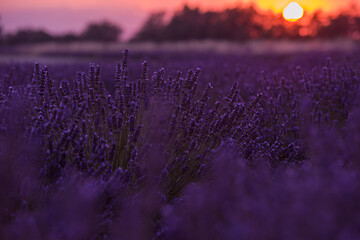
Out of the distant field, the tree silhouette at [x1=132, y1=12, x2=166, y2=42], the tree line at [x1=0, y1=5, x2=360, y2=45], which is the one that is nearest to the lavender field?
the distant field

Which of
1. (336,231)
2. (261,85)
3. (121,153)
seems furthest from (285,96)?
(336,231)

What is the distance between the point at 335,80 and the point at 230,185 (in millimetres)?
2544

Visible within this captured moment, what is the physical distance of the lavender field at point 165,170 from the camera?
1.18m

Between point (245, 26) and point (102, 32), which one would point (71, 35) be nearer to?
point (102, 32)

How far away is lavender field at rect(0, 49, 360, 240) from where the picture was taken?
118cm

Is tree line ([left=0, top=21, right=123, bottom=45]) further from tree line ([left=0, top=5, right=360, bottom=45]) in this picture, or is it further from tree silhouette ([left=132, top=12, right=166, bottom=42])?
tree silhouette ([left=132, top=12, right=166, bottom=42])

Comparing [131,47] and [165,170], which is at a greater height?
[165,170]

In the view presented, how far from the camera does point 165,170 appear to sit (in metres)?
2.04

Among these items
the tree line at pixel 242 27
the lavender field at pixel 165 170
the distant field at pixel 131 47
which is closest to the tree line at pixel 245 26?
the tree line at pixel 242 27

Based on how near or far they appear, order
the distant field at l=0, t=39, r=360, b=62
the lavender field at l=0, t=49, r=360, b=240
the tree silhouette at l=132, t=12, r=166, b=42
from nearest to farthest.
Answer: the lavender field at l=0, t=49, r=360, b=240
the distant field at l=0, t=39, r=360, b=62
the tree silhouette at l=132, t=12, r=166, b=42

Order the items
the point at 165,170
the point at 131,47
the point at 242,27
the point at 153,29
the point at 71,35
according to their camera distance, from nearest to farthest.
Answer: the point at 165,170
the point at 131,47
the point at 242,27
the point at 153,29
the point at 71,35

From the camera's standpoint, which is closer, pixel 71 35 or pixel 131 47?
pixel 131 47

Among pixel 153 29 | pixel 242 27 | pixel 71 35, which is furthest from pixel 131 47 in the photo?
pixel 71 35

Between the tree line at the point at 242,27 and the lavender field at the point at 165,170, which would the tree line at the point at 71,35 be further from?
the lavender field at the point at 165,170
